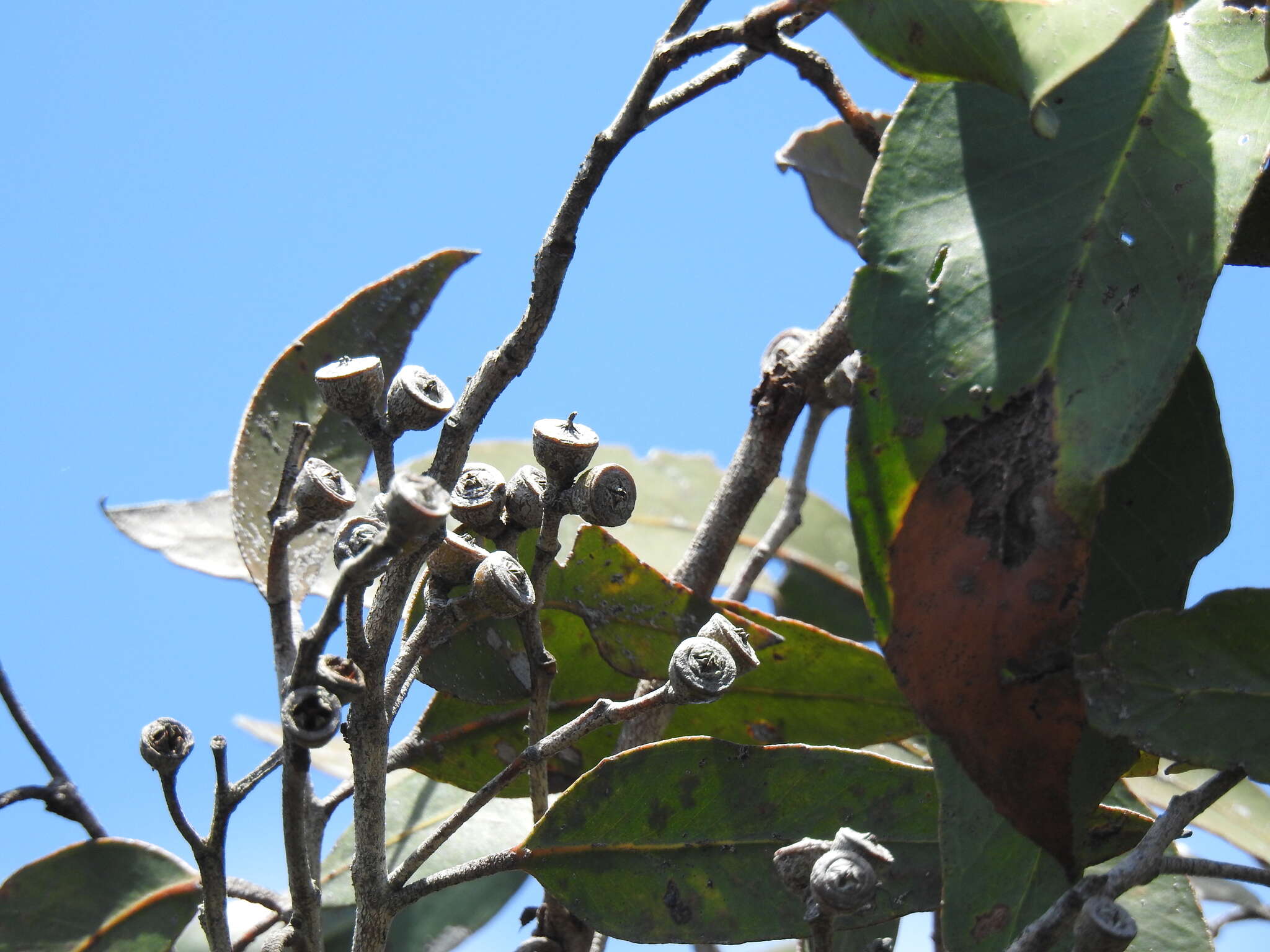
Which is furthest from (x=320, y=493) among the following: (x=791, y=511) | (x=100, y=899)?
(x=791, y=511)

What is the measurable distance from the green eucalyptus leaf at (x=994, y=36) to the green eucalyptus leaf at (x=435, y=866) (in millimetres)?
809

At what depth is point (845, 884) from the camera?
58cm

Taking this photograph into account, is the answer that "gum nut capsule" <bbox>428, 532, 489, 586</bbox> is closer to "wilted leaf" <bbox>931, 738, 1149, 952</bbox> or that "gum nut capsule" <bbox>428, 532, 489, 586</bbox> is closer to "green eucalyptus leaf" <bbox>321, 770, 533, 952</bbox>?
"wilted leaf" <bbox>931, 738, 1149, 952</bbox>

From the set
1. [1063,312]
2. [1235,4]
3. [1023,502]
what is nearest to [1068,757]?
[1023,502]

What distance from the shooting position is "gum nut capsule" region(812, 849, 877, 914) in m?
0.57

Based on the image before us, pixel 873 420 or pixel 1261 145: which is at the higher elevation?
pixel 1261 145

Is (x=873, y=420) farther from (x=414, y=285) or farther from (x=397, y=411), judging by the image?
(x=414, y=285)

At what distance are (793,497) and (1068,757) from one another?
23.7 inches

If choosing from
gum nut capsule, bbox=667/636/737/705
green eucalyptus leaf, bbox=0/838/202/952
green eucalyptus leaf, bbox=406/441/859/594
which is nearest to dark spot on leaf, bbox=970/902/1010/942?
gum nut capsule, bbox=667/636/737/705

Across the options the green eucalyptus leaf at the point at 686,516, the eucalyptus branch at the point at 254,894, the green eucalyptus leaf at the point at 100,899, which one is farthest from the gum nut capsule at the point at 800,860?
the green eucalyptus leaf at the point at 686,516

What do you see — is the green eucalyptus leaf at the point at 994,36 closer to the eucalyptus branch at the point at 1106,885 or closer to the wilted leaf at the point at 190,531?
the eucalyptus branch at the point at 1106,885

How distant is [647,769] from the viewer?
79cm

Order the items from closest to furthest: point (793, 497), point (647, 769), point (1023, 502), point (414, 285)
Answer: point (1023, 502) → point (647, 769) → point (414, 285) → point (793, 497)

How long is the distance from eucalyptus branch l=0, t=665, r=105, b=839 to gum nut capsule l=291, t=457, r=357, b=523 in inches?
17.9
